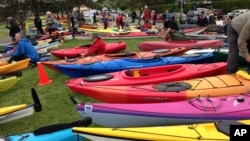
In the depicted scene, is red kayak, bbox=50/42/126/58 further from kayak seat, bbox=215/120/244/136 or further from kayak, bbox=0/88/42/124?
kayak seat, bbox=215/120/244/136

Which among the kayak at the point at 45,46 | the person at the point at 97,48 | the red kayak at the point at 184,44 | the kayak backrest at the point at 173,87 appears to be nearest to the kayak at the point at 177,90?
the kayak backrest at the point at 173,87

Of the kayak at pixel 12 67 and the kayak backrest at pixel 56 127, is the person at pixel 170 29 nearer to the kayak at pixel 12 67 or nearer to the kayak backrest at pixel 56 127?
the kayak at pixel 12 67

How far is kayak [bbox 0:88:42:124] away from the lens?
4621 mm

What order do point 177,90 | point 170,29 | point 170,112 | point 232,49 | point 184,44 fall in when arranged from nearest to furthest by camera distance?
point 170,112, point 177,90, point 232,49, point 184,44, point 170,29

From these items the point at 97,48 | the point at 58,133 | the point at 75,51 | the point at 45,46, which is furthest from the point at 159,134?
the point at 45,46

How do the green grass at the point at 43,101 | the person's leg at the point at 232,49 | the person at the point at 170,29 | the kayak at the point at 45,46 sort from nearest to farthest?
1. the green grass at the point at 43,101
2. the person's leg at the point at 232,49
3. the person at the point at 170,29
4. the kayak at the point at 45,46

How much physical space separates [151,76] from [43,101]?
223 centimetres

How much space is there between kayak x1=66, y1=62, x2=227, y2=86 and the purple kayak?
1428 millimetres

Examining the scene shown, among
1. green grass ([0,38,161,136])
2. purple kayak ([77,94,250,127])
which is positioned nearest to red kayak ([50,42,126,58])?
green grass ([0,38,161,136])

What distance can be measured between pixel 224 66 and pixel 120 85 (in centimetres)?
226

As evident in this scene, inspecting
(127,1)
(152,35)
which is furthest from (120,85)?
(127,1)

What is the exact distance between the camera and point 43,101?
6129 mm

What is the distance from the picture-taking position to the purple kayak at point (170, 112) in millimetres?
3795

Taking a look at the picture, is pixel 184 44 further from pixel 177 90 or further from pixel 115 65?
pixel 177 90
